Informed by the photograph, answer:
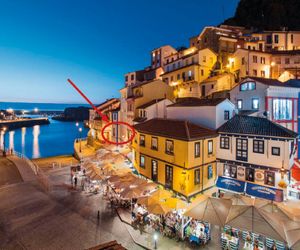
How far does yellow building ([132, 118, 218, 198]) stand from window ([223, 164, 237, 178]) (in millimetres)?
1264

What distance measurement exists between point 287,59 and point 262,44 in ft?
30.8

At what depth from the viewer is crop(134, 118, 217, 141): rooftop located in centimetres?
1981

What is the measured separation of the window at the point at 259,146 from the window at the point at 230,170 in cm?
292

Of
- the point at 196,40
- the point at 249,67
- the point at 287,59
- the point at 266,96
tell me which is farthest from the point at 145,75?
the point at 266,96

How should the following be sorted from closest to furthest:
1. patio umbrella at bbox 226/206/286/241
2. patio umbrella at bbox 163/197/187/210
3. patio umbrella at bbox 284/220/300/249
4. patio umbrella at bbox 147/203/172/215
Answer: patio umbrella at bbox 284/220/300/249 → patio umbrella at bbox 226/206/286/241 → patio umbrella at bbox 147/203/172/215 → patio umbrella at bbox 163/197/187/210

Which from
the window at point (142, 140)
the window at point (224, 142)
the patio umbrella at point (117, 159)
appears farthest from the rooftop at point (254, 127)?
the patio umbrella at point (117, 159)

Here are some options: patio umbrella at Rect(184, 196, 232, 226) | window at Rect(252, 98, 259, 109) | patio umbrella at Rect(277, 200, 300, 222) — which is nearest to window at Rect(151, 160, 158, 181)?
patio umbrella at Rect(184, 196, 232, 226)

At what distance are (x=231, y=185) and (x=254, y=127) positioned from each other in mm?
6427

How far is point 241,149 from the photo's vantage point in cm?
2084

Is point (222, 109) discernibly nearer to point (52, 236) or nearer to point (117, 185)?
point (117, 185)

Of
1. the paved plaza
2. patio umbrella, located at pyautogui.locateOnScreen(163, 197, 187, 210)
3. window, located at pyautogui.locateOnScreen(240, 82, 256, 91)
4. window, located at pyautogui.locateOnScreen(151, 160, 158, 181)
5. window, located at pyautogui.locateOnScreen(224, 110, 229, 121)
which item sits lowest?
the paved plaza

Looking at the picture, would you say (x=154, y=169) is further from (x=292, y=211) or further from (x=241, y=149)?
(x=292, y=211)

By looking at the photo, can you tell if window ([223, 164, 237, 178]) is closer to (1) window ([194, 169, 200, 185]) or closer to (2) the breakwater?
(1) window ([194, 169, 200, 185])

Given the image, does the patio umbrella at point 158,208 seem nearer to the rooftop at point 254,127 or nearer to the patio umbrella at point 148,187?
the patio umbrella at point 148,187
